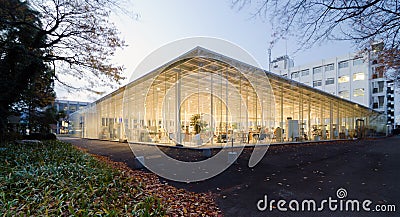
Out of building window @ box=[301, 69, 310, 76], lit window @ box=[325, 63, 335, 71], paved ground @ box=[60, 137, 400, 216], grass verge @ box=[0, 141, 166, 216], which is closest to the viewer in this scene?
grass verge @ box=[0, 141, 166, 216]

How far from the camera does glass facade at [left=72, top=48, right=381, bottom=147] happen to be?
1319cm

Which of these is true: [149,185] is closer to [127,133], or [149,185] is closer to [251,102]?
[127,133]

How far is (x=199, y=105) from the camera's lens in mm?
24281

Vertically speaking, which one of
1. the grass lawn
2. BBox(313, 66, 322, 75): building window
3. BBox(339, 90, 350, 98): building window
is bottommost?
the grass lawn

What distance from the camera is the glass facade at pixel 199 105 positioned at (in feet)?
43.3

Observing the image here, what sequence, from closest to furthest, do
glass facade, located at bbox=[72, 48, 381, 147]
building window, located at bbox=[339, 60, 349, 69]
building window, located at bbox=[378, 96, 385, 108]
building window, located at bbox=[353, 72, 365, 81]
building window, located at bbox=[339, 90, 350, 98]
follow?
glass facade, located at bbox=[72, 48, 381, 147] → building window, located at bbox=[353, 72, 365, 81] → building window, located at bbox=[339, 60, 349, 69] → building window, located at bbox=[339, 90, 350, 98] → building window, located at bbox=[378, 96, 385, 108]

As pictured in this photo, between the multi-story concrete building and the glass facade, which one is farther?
the multi-story concrete building

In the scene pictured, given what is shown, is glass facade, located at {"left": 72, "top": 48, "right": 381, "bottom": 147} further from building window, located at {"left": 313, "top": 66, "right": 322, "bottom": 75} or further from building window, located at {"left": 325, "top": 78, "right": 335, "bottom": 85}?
building window, located at {"left": 313, "top": 66, "right": 322, "bottom": 75}

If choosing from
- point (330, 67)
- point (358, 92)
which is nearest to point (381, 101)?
point (358, 92)

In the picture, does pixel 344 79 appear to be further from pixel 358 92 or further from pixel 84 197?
pixel 84 197

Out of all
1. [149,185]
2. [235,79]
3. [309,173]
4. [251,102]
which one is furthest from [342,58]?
[149,185]

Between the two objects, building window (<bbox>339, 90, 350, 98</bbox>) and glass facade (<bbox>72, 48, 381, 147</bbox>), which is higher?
building window (<bbox>339, 90, 350, 98</bbox>)

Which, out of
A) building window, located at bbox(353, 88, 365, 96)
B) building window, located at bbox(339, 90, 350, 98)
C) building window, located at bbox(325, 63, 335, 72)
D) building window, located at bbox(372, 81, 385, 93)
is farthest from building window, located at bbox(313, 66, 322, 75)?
building window, located at bbox(372, 81, 385, 93)

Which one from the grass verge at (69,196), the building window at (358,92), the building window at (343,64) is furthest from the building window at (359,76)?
the grass verge at (69,196)
